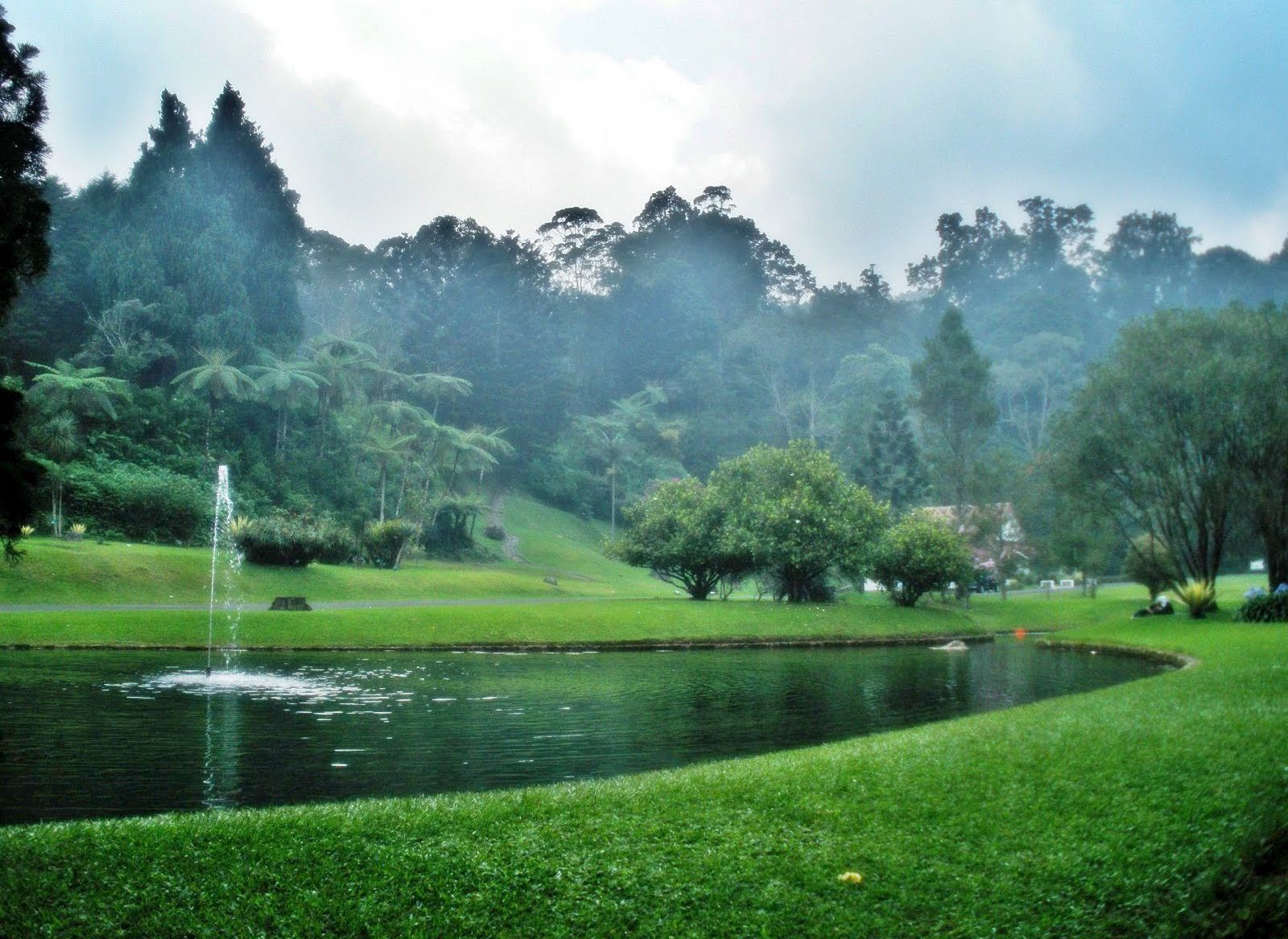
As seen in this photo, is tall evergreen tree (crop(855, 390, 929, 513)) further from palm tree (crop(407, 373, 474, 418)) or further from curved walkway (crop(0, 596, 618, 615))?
curved walkway (crop(0, 596, 618, 615))

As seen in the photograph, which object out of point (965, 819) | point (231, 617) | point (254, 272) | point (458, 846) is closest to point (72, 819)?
point (458, 846)

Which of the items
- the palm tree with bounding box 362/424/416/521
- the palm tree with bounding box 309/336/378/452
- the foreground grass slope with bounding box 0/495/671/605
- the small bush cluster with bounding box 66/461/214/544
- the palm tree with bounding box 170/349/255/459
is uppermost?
the palm tree with bounding box 309/336/378/452

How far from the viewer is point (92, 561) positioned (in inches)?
1173

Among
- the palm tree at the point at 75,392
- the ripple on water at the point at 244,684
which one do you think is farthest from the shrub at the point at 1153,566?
Result: the palm tree at the point at 75,392

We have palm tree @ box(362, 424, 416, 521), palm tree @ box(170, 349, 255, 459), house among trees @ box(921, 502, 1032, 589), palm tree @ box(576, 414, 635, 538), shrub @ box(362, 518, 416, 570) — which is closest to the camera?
shrub @ box(362, 518, 416, 570)

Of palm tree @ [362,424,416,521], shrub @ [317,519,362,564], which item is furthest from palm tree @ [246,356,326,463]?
shrub @ [317,519,362,564]

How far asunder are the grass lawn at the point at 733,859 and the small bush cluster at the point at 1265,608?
2273cm

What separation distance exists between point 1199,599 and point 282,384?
39.2 metres

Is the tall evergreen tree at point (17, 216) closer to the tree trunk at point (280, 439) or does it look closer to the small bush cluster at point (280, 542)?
the small bush cluster at point (280, 542)

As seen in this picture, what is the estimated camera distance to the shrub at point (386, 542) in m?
43.0

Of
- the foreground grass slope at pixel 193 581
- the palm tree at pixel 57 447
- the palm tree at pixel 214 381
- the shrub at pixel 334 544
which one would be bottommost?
the foreground grass slope at pixel 193 581

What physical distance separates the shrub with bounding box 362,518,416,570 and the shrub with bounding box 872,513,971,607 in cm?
2002

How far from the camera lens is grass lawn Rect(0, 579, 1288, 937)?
5.81 meters

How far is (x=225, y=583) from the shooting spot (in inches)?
1261
